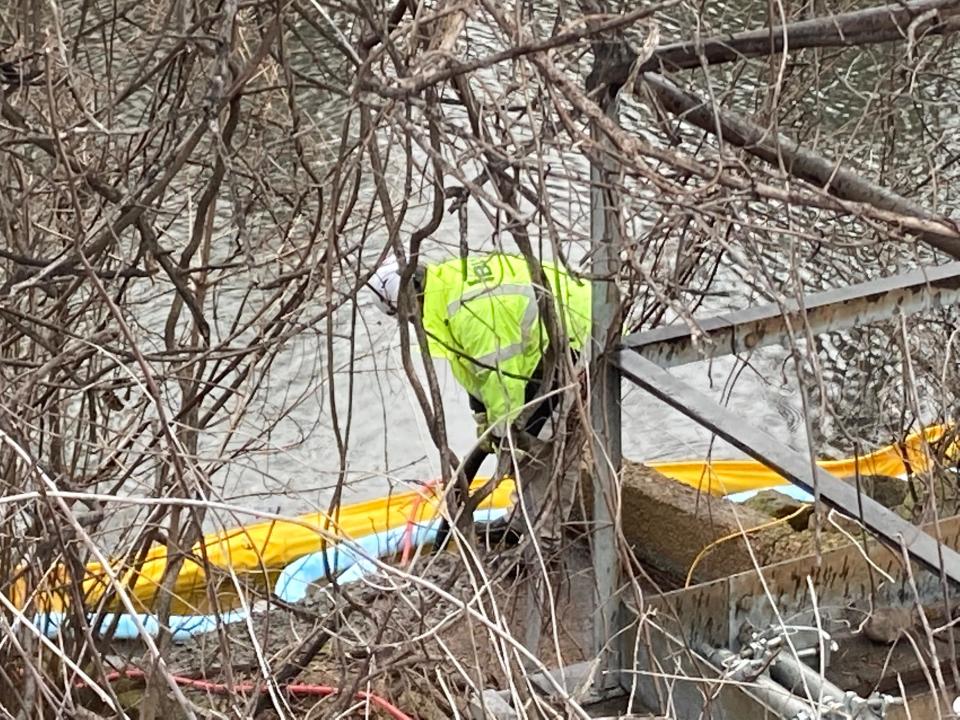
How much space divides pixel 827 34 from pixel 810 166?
258mm

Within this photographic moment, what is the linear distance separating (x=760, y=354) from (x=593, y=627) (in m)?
4.04

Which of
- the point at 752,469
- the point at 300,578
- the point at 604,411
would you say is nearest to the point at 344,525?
the point at 300,578

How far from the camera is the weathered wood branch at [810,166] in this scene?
231cm

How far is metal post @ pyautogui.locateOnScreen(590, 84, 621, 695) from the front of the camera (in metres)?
3.10

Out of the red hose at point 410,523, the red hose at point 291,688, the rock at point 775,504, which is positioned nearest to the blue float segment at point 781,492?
the rock at point 775,504

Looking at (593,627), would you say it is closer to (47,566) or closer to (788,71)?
(47,566)

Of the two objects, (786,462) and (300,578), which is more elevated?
(786,462)

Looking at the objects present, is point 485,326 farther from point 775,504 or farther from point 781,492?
point 781,492

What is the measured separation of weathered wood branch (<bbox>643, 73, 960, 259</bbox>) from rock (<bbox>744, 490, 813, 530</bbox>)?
2.47 metres

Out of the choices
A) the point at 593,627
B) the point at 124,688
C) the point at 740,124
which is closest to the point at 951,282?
the point at 740,124

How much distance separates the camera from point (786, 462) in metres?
3.11

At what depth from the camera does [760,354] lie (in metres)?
7.40

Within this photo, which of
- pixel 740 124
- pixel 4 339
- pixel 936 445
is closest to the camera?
pixel 740 124

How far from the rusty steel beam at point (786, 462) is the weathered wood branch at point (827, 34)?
73cm
